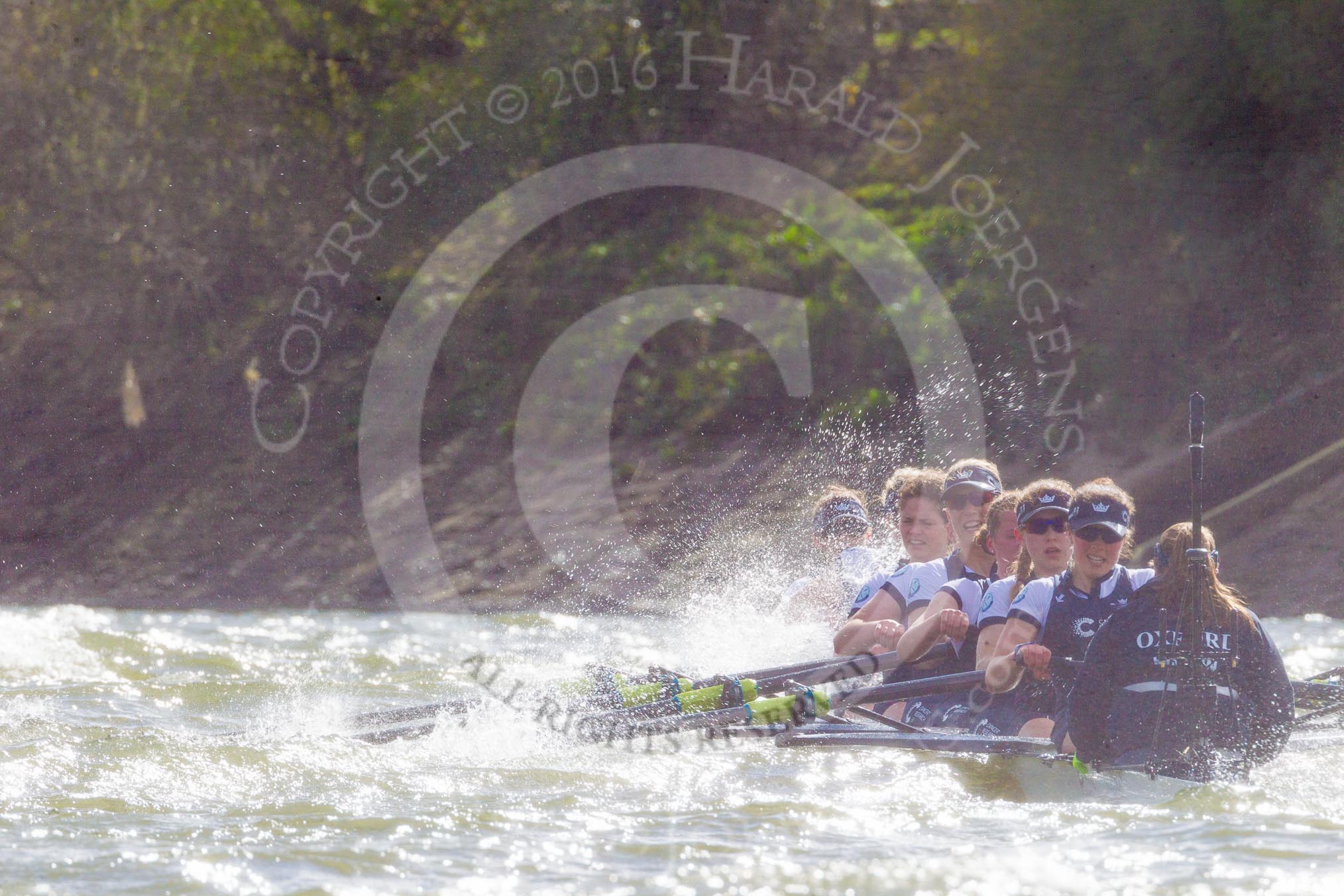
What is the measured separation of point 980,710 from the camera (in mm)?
5594

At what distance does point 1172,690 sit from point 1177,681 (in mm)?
39

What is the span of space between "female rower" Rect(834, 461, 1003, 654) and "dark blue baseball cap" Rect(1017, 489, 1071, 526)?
2.32ft

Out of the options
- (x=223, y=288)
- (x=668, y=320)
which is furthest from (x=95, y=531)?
(x=668, y=320)


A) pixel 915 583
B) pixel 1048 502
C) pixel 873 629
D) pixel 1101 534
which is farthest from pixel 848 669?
pixel 1101 534

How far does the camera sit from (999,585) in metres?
5.43

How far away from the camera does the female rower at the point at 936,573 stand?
602 cm

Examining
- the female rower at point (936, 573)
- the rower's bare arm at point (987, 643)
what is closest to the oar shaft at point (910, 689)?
the rower's bare arm at point (987, 643)

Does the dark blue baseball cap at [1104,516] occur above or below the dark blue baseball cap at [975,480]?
below

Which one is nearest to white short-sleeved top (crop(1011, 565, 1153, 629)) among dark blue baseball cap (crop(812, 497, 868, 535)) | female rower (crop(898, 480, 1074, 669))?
female rower (crop(898, 480, 1074, 669))

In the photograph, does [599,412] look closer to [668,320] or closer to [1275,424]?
[668,320]

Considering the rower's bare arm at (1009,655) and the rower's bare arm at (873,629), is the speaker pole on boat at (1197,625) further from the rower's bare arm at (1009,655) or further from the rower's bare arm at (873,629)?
the rower's bare arm at (873,629)

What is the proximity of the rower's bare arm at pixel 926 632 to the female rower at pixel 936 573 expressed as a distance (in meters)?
0.25

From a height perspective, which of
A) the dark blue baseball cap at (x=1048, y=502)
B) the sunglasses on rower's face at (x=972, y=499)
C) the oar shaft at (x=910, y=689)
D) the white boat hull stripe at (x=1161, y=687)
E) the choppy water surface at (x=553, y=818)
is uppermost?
the sunglasses on rower's face at (x=972, y=499)

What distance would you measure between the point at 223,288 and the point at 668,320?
15.8ft
